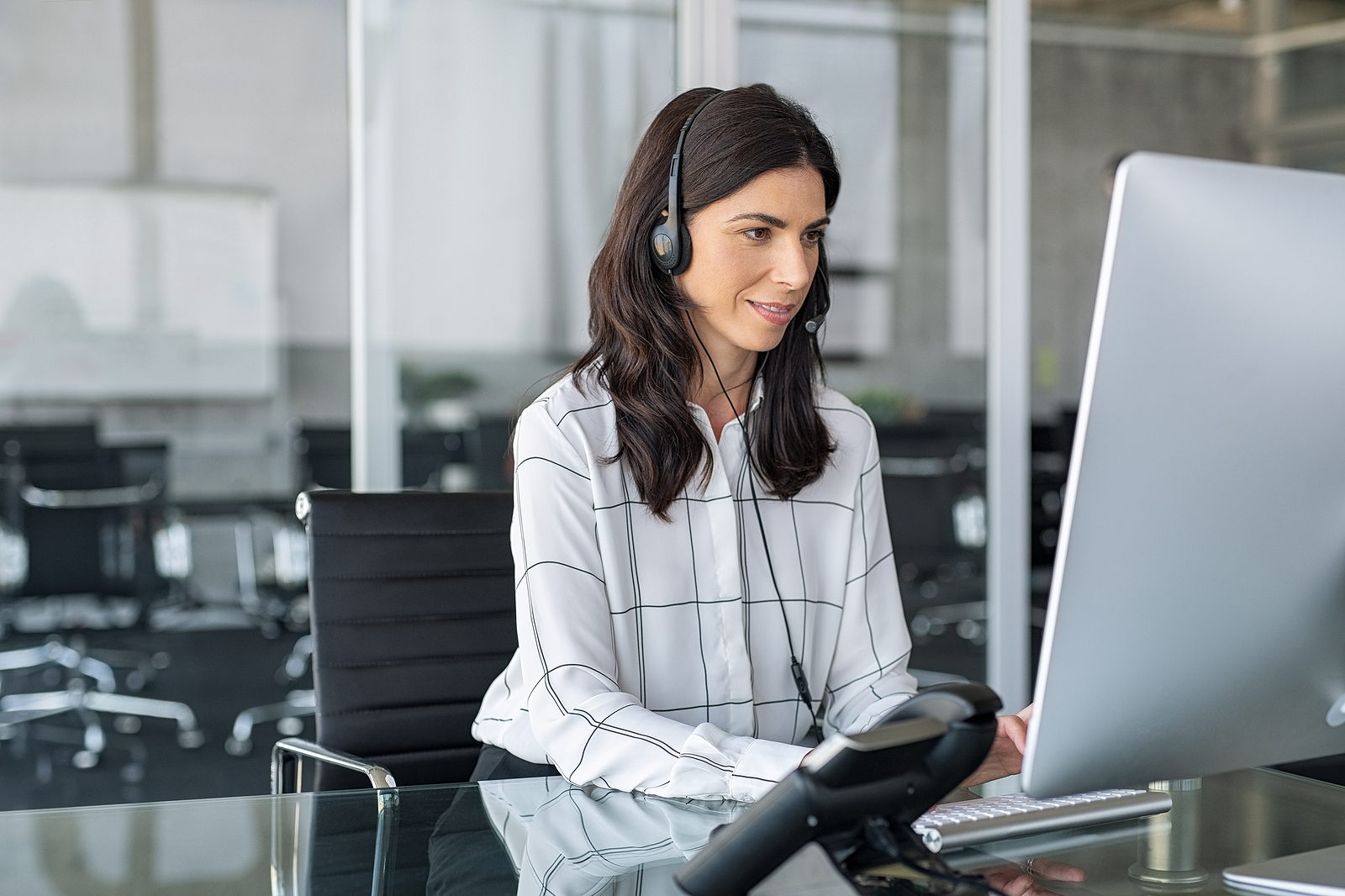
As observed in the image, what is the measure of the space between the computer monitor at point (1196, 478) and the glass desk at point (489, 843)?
0.20 meters

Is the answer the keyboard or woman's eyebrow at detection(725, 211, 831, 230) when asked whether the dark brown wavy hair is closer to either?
woman's eyebrow at detection(725, 211, 831, 230)

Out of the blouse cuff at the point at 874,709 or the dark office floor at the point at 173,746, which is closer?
the blouse cuff at the point at 874,709

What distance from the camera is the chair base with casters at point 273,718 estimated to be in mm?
4277

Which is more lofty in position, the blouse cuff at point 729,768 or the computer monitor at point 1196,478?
the computer monitor at point 1196,478

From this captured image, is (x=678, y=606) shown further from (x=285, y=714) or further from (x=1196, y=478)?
(x=285, y=714)

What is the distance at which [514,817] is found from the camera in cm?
111

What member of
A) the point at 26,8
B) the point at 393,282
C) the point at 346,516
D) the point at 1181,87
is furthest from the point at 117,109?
the point at 1181,87

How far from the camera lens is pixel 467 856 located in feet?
3.26

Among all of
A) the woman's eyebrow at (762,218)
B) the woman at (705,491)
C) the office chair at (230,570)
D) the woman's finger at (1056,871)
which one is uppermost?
the woman's eyebrow at (762,218)

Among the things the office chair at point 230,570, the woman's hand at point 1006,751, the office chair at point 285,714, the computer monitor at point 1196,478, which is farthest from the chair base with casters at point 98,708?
the computer monitor at point 1196,478

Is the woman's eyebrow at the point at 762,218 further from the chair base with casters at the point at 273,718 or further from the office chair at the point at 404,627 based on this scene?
the chair base with casters at the point at 273,718

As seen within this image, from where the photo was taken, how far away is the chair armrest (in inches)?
56.8

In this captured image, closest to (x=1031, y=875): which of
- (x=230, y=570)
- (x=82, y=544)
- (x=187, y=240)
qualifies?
(x=82, y=544)

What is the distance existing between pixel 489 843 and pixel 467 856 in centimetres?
4
